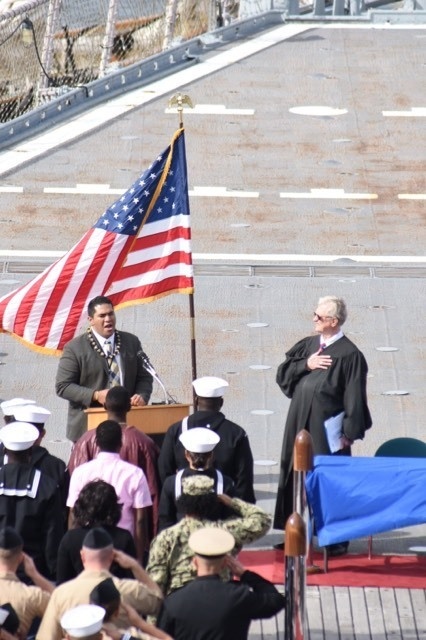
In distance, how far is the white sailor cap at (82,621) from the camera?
594 cm

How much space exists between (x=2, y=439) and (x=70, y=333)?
2.44 m

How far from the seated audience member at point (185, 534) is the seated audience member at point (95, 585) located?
0.24 meters

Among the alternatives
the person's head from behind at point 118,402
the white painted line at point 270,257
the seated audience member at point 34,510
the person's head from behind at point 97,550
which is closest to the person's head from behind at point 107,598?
the person's head from behind at point 97,550

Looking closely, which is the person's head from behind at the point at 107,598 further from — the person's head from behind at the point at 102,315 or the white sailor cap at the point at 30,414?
the person's head from behind at the point at 102,315

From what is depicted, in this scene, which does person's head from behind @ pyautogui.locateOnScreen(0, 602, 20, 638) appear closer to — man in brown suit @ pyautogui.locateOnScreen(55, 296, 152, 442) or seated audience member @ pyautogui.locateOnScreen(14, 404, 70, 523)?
seated audience member @ pyautogui.locateOnScreen(14, 404, 70, 523)

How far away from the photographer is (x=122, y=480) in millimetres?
8070

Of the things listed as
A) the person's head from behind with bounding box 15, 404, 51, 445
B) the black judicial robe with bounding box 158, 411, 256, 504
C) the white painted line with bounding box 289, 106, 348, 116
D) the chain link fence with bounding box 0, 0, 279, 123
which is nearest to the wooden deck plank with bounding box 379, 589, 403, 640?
the black judicial robe with bounding box 158, 411, 256, 504

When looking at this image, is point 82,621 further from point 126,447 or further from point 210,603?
point 126,447

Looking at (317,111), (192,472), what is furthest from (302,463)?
(317,111)

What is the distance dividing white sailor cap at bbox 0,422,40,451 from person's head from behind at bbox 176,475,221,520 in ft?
3.28

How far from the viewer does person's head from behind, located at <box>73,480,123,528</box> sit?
724 centimetres

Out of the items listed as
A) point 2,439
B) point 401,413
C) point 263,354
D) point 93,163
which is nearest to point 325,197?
point 93,163

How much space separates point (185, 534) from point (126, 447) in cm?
151

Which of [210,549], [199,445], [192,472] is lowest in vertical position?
[210,549]
